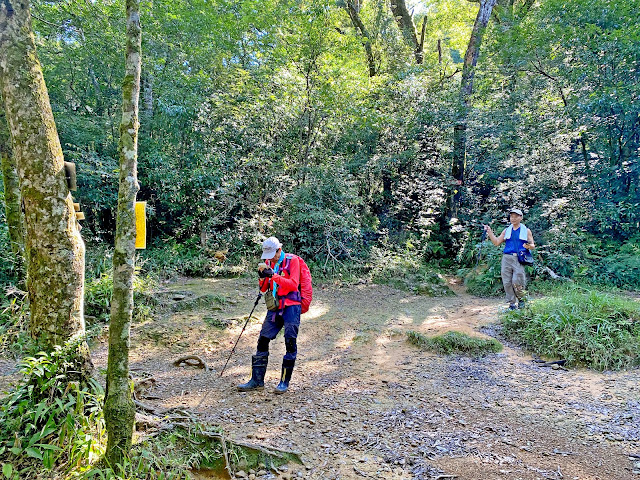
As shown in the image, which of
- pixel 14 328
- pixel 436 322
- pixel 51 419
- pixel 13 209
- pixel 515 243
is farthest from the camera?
pixel 436 322

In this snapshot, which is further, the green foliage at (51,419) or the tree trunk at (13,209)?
the tree trunk at (13,209)

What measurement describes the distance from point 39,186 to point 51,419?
1.59 m

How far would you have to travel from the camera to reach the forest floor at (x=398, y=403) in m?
3.06

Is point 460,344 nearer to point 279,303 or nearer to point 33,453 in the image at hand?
point 279,303

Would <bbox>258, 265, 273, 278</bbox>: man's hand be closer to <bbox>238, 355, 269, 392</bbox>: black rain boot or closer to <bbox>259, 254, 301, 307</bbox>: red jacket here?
<bbox>259, 254, 301, 307</bbox>: red jacket

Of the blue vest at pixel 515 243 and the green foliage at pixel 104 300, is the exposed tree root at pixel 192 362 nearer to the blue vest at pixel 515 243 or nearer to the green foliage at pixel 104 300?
the green foliage at pixel 104 300

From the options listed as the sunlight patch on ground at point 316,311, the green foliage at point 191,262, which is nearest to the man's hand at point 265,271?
the sunlight patch on ground at point 316,311

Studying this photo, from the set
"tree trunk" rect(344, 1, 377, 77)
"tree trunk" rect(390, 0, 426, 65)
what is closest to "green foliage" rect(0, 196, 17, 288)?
"tree trunk" rect(344, 1, 377, 77)

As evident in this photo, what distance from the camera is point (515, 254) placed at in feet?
21.8

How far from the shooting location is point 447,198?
39.8ft

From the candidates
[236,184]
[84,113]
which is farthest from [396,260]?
[84,113]

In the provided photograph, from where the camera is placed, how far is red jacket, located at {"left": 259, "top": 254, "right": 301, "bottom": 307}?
4148mm

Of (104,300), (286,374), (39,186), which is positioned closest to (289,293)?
(286,374)

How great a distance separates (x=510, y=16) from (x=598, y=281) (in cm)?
784
